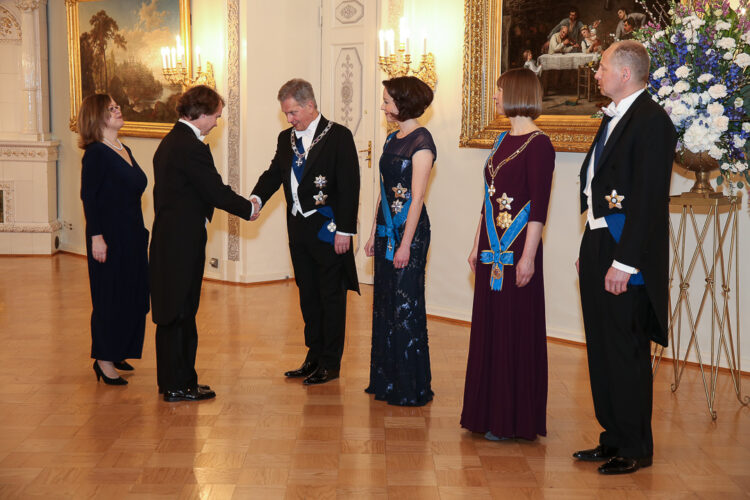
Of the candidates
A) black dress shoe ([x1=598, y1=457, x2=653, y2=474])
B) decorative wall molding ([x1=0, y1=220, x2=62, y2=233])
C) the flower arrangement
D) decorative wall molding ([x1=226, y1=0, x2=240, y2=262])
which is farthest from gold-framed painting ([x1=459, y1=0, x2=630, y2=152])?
decorative wall molding ([x1=0, y1=220, x2=62, y2=233])

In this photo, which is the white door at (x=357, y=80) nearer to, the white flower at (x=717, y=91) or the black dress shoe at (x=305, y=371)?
the black dress shoe at (x=305, y=371)

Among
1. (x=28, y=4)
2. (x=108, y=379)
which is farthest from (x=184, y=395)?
(x=28, y=4)

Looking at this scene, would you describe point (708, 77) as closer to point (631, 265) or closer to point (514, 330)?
point (631, 265)

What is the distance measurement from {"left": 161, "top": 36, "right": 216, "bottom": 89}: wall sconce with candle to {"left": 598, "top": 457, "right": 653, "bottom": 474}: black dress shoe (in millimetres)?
5834

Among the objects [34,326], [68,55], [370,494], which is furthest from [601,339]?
[68,55]

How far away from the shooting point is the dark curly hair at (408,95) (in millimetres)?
4242

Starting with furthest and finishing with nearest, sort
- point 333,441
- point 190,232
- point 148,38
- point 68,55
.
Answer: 1. point 68,55
2. point 148,38
3. point 190,232
4. point 333,441

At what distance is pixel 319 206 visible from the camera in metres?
4.71

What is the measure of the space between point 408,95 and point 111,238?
193 cm

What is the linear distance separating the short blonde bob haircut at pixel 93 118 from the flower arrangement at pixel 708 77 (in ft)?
9.97

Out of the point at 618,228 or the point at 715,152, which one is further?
the point at 715,152

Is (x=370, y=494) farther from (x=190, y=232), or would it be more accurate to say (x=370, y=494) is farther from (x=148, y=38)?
(x=148, y=38)

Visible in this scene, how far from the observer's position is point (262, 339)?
595 cm

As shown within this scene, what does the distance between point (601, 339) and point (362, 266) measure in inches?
185
